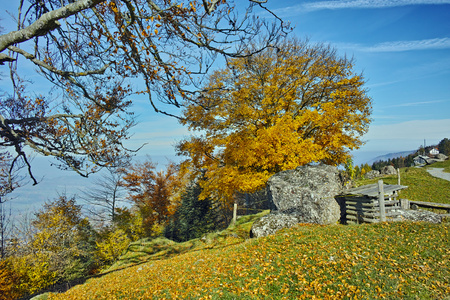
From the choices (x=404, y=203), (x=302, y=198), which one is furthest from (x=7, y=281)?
(x=404, y=203)

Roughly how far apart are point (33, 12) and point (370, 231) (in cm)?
1251

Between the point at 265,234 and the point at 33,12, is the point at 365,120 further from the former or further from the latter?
the point at 33,12

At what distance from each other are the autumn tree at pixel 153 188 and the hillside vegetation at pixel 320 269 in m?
21.6

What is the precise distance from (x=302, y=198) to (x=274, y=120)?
19.0 feet

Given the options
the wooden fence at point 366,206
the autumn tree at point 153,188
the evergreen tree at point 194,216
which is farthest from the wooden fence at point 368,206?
the autumn tree at point 153,188

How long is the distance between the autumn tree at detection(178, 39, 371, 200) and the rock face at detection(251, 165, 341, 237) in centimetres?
103

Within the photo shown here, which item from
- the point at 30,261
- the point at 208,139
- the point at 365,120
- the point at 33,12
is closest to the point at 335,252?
the point at 33,12

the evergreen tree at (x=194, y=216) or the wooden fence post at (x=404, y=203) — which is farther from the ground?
the wooden fence post at (x=404, y=203)

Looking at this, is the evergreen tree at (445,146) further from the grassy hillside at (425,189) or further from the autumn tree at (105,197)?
the autumn tree at (105,197)

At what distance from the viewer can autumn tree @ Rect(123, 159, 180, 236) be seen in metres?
30.5

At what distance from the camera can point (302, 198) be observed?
44.7 ft

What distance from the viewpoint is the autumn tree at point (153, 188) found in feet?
100

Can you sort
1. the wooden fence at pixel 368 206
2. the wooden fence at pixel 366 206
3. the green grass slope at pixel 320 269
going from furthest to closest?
the wooden fence at pixel 366 206 → the wooden fence at pixel 368 206 → the green grass slope at pixel 320 269

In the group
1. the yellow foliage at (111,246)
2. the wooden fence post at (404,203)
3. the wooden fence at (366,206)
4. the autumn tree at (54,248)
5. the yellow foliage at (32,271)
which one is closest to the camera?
the wooden fence at (366,206)
